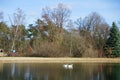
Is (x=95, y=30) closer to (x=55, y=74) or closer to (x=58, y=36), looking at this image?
(x=58, y=36)

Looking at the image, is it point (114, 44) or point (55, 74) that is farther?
point (114, 44)

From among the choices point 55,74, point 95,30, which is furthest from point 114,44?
point 55,74

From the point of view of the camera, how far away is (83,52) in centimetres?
5278

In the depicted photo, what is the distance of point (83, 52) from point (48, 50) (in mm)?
7281

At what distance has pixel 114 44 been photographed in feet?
183

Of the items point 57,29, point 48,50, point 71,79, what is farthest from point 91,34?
point 71,79

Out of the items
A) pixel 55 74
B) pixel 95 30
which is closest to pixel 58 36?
pixel 95 30

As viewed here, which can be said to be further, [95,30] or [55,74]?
[95,30]

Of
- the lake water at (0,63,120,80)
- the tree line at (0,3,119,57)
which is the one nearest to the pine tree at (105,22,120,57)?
the tree line at (0,3,119,57)

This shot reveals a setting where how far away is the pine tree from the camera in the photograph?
179 feet

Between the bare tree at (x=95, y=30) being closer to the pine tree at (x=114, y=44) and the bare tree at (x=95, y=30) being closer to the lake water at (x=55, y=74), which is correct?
the pine tree at (x=114, y=44)

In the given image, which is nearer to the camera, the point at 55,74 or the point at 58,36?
the point at 55,74

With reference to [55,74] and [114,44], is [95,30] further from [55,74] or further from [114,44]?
[55,74]

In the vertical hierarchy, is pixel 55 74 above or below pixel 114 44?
below
